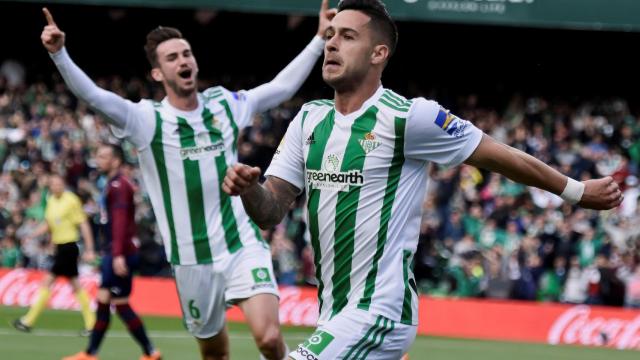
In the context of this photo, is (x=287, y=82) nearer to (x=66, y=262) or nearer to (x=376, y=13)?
(x=376, y=13)

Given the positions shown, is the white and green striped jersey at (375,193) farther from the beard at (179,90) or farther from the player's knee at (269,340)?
the beard at (179,90)

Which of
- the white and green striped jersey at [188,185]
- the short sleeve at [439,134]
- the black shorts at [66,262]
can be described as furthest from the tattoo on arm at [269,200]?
the black shorts at [66,262]

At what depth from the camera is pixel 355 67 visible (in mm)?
5566

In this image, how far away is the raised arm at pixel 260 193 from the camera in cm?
507

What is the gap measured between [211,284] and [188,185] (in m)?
0.71

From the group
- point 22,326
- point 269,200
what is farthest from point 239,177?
point 22,326

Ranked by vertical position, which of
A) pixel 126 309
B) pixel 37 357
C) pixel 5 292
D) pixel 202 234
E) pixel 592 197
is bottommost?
pixel 5 292

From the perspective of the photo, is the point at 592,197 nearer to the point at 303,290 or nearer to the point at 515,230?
the point at 303,290

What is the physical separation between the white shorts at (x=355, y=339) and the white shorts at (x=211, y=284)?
266cm

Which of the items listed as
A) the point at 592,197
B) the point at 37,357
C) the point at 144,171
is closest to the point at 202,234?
the point at 144,171

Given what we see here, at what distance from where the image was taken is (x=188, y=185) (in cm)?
825

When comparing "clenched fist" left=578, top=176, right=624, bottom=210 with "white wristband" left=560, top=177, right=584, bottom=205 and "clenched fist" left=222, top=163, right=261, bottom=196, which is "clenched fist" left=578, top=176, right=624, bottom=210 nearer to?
"white wristband" left=560, top=177, right=584, bottom=205

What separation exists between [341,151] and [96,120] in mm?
17778

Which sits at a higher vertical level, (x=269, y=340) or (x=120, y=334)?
(x=269, y=340)
